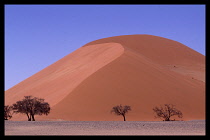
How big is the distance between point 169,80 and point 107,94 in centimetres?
1427

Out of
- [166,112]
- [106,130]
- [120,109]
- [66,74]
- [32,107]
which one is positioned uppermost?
[66,74]

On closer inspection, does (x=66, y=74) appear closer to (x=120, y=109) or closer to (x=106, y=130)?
(x=120, y=109)

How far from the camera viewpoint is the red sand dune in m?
52.6

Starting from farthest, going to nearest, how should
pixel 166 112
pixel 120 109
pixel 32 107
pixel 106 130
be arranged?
pixel 166 112, pixel 120 109, pixel 32 107, pixel 106 130

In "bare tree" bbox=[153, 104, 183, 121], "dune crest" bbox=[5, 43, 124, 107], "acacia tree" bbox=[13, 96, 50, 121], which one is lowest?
"bare tree" bbox=[153, 104, 183, 121]

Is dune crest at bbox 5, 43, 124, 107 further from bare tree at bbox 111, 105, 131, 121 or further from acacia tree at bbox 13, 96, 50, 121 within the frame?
bare tree at bbox 111, 105, 131, 121

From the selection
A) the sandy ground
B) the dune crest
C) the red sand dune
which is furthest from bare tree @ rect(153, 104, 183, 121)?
the sandy ground

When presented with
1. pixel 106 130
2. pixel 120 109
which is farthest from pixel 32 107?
pixel 106 130

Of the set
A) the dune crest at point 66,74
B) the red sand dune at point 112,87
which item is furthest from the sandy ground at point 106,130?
the dune crest at point 66,74

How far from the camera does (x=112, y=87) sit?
5759 cm

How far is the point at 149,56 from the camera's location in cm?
8338

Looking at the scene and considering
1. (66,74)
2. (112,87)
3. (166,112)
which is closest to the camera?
(166,112)
